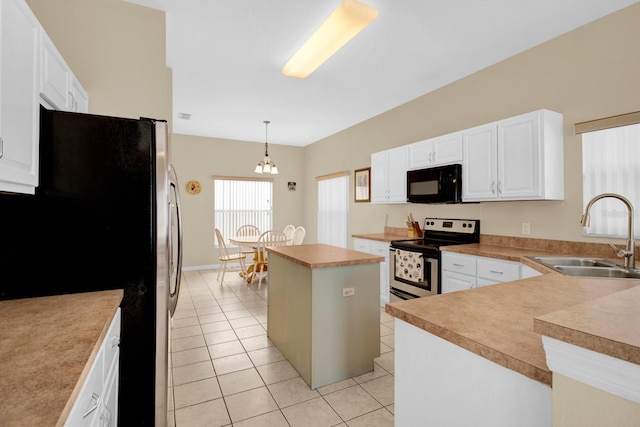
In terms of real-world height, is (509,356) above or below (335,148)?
below

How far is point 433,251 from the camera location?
9.98 feet

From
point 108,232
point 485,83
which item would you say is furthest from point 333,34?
point 108,232

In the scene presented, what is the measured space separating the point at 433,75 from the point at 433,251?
1925 mm

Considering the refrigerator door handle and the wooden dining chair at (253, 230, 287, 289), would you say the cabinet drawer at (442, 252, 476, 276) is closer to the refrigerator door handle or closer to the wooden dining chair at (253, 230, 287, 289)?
the refrigerator door handle

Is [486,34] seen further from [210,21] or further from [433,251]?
[210,21]

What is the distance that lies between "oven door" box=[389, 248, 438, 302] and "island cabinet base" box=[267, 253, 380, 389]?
937 millimetres

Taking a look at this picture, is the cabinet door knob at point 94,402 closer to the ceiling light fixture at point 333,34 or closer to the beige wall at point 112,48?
the beige wall at point 112,48

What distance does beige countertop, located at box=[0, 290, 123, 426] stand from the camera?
0.64m

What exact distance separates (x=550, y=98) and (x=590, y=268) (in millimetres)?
1610

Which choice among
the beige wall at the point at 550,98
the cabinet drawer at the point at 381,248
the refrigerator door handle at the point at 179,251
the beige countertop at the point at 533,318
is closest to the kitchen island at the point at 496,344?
the beige countertop at the point at 533,318

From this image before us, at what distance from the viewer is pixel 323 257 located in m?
2.37

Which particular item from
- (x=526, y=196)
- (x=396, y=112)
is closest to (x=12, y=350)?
(x=526, y=196)

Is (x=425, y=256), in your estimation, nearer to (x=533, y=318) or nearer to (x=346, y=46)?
(x=346, y=46)

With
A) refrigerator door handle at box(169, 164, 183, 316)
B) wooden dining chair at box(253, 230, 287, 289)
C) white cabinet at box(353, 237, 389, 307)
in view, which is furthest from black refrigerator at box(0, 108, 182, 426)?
wooden dining chair at box(253, 230, 287, 289)
